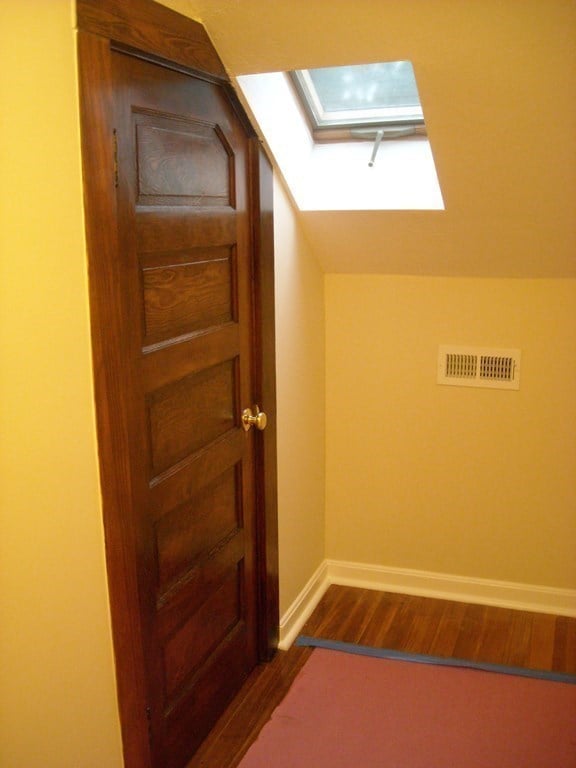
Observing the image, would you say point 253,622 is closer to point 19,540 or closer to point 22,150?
point 19,540

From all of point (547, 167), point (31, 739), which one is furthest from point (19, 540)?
point (547, 167)

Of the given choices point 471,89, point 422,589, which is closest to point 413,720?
point 422,589

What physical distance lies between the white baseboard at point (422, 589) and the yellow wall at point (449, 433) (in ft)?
0.10

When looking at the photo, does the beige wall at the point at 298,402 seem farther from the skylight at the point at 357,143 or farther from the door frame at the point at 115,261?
the door frame at the point at 115,261

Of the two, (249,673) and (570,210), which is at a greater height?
(570,210)

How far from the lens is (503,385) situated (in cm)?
287

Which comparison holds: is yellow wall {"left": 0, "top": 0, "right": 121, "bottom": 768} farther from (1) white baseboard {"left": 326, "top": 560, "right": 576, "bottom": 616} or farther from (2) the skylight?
(1) white baseboard {"left": 326, "top": 560, "right": 576, "bottom": 616}

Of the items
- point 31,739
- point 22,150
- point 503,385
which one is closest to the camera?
point 22,150

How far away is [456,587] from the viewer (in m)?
3.05

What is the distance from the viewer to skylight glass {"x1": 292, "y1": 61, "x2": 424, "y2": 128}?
A: 98.4 inches

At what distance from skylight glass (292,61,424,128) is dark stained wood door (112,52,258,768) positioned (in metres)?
0.47

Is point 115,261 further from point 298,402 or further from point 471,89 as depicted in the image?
point 298,402

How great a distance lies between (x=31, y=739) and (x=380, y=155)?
201 centimetres

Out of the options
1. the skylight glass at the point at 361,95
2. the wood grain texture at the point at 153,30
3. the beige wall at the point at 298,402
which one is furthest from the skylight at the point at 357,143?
the wood grain texture at the point at 153,30
